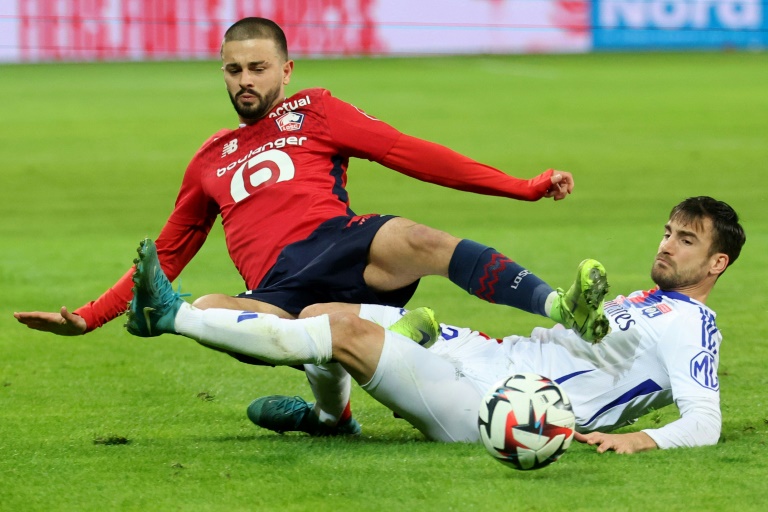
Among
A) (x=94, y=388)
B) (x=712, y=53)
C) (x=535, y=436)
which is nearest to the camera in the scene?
(x=535, y=436)

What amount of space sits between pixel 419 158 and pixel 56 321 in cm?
169

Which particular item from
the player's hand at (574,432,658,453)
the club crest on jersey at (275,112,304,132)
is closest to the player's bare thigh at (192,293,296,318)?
the club crest on jersey at (275,112,304,132)

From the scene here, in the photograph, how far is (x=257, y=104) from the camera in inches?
251

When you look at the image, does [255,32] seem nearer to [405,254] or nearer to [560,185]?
[405,254]

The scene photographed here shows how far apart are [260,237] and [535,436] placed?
183cm

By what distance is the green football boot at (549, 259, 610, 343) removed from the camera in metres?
4.88

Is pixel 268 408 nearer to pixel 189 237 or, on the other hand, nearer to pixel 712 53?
pixel 189 237

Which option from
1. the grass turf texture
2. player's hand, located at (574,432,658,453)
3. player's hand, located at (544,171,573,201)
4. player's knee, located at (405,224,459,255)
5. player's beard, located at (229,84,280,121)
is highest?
player's beard, located at (229,84,280,121)

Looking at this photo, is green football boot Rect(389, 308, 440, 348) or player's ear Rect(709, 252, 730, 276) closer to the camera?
green football boot Rect(389, 308, 440, 348)

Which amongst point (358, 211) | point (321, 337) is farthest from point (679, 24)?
point (321, 337)

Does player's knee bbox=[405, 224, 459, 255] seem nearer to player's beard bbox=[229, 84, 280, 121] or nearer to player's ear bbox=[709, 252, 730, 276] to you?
player's ear bbox=[709, 252, 730, 276]

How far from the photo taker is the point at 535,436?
4.69 meters

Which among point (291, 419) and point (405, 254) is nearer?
point (405, 254)

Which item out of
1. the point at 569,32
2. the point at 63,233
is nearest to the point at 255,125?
the point at 63,233
